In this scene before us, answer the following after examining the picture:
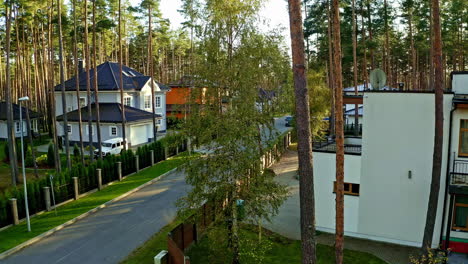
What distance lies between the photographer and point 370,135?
1296 cm

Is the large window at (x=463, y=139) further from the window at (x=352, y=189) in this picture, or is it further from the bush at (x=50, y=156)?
the bush at (x=50, y=156)

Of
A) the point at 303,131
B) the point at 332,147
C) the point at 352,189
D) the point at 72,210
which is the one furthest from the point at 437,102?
the point at 72,210

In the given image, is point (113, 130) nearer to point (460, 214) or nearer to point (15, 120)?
point (15, 120)

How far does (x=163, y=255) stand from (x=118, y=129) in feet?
76.9

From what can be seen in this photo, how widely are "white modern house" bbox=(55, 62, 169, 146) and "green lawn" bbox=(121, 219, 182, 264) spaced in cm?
1905

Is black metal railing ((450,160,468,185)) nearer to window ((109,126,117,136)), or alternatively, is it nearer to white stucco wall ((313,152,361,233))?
white stucco wall ((313,152,361,233))

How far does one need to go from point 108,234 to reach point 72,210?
349 centimetres

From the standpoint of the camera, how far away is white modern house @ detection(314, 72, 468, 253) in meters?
12.0

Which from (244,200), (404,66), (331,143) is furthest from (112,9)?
(404,66)

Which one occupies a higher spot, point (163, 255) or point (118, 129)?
point (118, 129)

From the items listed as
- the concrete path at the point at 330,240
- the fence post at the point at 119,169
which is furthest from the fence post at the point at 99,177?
the concrete path at the point at 330,240

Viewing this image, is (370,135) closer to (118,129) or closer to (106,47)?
(118,129)

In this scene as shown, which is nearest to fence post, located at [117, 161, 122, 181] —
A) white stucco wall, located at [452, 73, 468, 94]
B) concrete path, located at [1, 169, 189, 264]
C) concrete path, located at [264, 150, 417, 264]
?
concrete path, located at [1, 169, 189, 264]

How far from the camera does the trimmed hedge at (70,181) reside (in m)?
14.2
